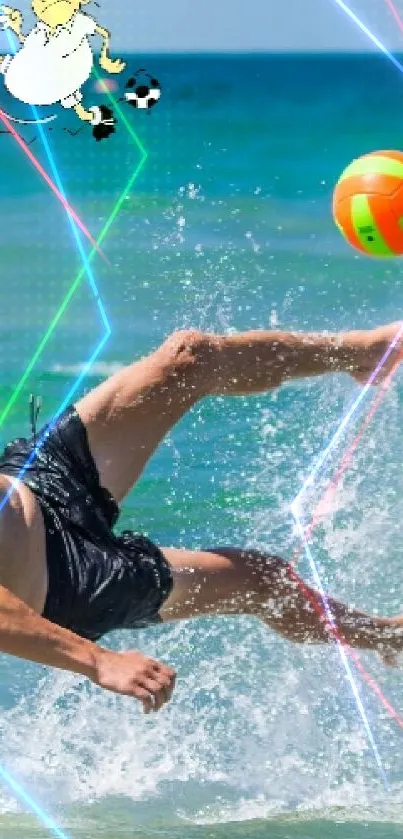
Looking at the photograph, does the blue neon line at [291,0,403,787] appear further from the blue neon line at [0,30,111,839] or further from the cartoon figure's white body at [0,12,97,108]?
the cartoon figure's white body at [0,12,97,108]

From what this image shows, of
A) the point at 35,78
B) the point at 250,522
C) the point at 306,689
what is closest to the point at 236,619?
the point at 306,689

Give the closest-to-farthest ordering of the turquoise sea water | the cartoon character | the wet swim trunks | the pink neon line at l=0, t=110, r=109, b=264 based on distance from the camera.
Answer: the wet swim trunks
the turquoise sea water
the cartoon character
the pink neon line at l=0, t=110, r=109, b=264

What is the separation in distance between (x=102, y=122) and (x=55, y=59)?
4441 mm

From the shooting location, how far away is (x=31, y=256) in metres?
8.54

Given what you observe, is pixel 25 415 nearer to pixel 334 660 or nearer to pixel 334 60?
pixel 334 660

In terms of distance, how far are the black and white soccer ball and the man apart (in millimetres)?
7720

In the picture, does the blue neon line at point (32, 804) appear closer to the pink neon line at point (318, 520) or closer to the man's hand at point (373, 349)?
the pink neon line at point (318, 520)

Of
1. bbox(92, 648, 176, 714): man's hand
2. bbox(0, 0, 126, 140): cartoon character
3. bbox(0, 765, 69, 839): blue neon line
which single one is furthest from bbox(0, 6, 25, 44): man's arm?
bbox(92, 648, 176, 714): man's hand

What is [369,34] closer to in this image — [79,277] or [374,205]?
[79,277]

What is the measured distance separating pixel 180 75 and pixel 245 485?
7075 mm

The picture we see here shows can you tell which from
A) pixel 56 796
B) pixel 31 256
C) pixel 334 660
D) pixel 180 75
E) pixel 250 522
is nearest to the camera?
pixel 56 796

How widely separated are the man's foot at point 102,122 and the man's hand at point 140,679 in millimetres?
8653

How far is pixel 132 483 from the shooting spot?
3.49 metres

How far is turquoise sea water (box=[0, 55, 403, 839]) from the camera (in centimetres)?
369
